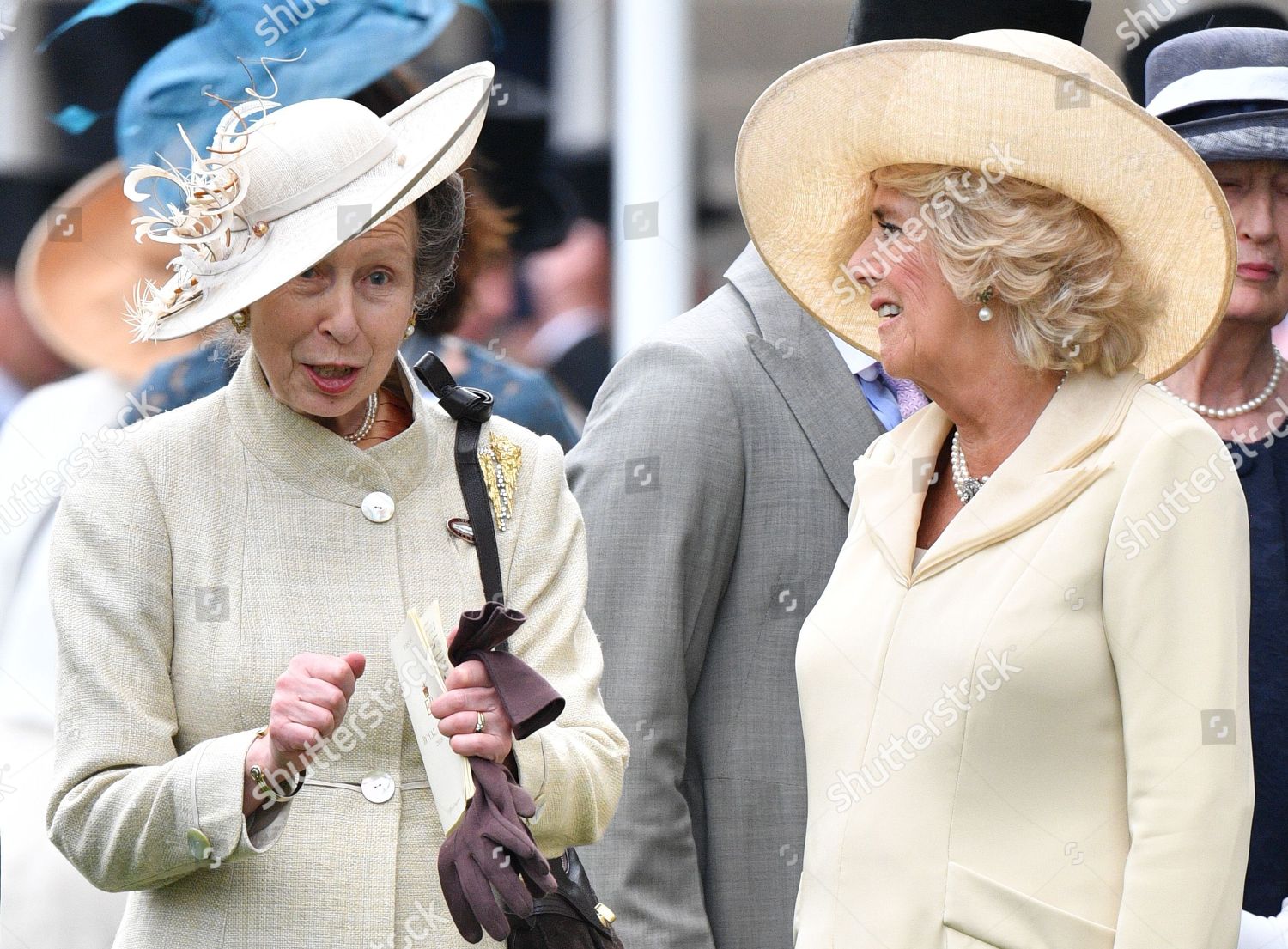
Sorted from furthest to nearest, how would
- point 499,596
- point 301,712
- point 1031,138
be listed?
point 1031,138, point 499,596, point 301,712

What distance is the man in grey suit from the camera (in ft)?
10.1

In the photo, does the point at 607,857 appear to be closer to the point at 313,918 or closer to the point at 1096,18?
the point at 313,918

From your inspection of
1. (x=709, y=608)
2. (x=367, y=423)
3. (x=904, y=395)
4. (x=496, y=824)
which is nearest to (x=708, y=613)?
(x=709, y=608)

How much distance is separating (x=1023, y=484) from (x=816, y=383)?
73 cm

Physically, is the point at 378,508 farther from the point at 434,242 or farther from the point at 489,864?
the point at 489,864

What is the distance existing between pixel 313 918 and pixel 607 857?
33.6 inches

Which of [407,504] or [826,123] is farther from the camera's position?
[826,123]

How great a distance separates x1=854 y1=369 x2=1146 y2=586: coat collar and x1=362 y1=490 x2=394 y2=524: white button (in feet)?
2.48

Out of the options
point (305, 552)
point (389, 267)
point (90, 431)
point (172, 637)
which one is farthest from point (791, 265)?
point (90, 431)

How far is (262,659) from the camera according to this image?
2342mm

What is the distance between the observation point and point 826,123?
9.75ft

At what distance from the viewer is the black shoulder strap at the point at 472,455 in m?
2.47

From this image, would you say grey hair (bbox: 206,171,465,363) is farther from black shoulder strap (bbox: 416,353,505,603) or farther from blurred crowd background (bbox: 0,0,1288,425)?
blurred crowd background (bbox: 0,0,1288,425)

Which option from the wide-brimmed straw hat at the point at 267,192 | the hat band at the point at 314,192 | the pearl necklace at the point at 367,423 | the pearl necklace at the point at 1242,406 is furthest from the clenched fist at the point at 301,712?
the pearl necklace at the point at 1242,406
